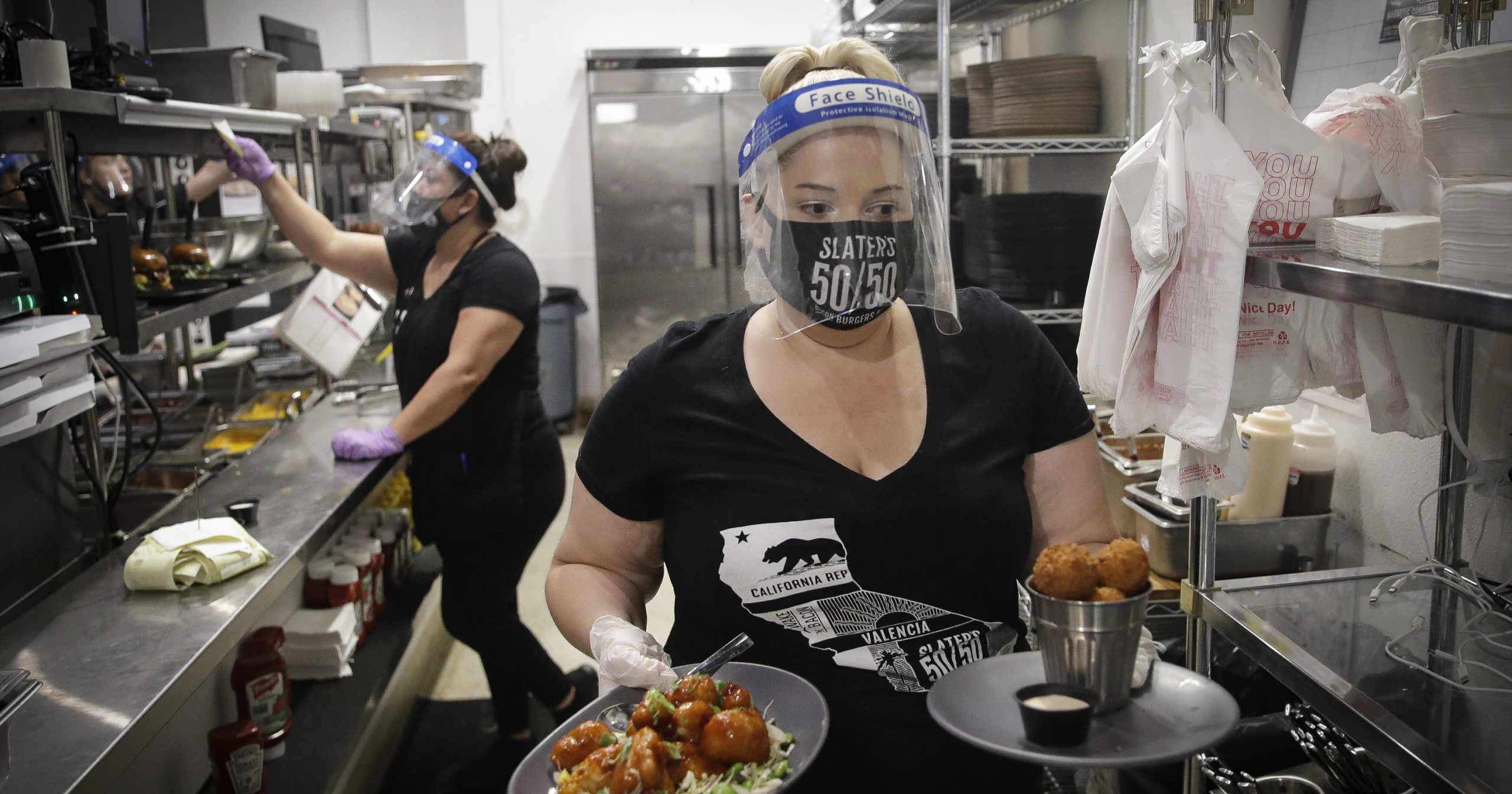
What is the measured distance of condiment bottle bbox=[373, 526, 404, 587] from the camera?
3.58 m

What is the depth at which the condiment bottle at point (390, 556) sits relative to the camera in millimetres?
3582

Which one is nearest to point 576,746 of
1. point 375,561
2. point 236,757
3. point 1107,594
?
point 1107,594

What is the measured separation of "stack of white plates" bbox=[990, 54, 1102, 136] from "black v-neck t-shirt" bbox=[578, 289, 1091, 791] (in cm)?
178

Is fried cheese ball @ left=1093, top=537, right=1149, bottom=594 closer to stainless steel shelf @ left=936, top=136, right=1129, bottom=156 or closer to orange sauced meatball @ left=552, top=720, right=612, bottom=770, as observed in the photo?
orange sauced meatball @ left=552, top=720, right=612, bottom=770

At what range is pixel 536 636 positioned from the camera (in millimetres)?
3738

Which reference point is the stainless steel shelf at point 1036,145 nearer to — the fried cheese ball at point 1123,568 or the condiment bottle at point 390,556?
the fried cheese ball at point 1123,568

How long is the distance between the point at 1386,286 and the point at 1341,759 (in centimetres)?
95

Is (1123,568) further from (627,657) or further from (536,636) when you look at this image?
(536,636)

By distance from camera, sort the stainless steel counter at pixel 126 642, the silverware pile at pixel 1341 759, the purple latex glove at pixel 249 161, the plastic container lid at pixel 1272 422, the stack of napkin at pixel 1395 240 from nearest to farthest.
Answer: the stack of napkin at pixel 1395 240 → the stainless steel counter at pixel 126 642 → the silverware pile at pixel 1341 759 → the plastic container lid at pixel 1272 422 → the purple latex glove at pixel 249 161

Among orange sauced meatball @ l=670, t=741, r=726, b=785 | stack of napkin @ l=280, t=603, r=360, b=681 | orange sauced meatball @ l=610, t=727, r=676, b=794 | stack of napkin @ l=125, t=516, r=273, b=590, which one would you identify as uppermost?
orange sauced meatball @ l=610, t=727, r=676, b=794

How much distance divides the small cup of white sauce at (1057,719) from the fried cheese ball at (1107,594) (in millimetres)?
100

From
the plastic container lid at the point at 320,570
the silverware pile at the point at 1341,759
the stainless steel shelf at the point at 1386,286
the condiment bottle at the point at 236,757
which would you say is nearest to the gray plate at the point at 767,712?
the stainless steel shelf at the point at 1386,286

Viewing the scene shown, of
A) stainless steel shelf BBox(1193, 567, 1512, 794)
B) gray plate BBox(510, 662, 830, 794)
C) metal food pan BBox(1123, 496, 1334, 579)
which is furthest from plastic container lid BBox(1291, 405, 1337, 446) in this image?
gray plate BBox(510, 662, 830, 794)

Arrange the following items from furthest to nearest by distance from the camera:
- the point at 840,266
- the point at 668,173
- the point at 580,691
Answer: the point at 668,173 < the point at 580,691 < the point at 840,266
